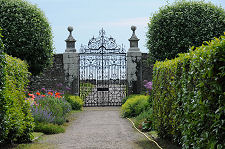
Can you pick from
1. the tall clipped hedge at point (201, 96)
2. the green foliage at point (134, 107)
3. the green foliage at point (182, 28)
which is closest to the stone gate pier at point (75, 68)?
the green foliage at point (182, 28)

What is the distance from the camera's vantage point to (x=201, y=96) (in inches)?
150

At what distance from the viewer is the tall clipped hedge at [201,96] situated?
330 cm

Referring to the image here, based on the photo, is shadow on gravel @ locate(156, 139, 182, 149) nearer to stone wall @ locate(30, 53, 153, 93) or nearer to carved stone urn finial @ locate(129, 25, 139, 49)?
carved stone urn finial @ locate(129, 25, 139, 49)

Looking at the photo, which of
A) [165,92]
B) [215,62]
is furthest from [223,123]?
[165,92]

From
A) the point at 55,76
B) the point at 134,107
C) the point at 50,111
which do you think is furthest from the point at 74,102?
the point at 50,111

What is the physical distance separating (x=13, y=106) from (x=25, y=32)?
26.4 feet

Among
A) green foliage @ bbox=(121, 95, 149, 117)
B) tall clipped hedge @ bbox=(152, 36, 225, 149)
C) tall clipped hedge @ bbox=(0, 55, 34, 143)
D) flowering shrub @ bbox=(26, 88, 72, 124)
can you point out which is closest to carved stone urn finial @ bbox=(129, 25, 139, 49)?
green foliage @ bbox=(121, 95, 149, 117)

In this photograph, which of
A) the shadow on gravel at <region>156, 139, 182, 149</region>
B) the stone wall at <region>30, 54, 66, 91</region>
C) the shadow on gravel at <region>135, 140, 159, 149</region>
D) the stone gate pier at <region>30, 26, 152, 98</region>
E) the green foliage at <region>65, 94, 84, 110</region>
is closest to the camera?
the shadow on gravel at <region>156, 139, 182, 149</region>

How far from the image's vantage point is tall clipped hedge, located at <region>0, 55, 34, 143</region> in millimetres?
5629

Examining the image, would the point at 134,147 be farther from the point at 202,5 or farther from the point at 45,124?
the point at 202,5

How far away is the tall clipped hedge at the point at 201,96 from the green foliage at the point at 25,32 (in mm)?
9111

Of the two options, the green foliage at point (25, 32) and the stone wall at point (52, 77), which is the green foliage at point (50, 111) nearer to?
the green foliage at point (25, 32)

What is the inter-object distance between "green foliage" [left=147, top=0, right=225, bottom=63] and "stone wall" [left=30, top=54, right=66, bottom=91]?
5441 mm

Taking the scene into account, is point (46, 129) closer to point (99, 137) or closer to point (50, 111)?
point (50, 111)
